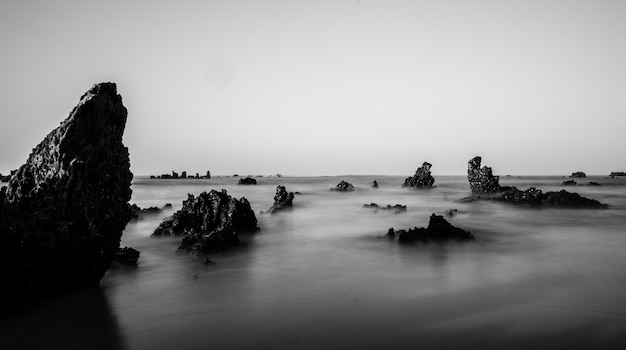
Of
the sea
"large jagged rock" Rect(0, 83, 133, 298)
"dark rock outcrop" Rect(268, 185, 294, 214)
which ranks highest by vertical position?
"large jagged rock" Rect(0, 83, 133, 298)

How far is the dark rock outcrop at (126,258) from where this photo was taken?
10828 mm

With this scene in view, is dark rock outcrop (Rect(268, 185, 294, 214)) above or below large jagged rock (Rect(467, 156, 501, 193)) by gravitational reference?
below

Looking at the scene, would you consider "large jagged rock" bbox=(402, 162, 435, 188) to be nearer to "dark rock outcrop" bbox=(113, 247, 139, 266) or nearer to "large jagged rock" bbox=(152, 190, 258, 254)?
"large jagged rock" bbox=(152, 190, 258, 254)

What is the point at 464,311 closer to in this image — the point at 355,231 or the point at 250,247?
the point at 250,247

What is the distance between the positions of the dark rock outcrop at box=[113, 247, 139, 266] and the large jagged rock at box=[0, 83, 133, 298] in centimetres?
231

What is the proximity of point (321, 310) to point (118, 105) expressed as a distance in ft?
22.3

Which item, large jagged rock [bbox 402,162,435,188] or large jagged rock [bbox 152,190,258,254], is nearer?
large jagged rock [bbox 152,190,258,254]

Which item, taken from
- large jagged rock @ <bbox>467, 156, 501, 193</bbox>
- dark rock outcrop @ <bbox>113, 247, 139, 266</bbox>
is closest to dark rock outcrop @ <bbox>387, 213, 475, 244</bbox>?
dark rock outcrop @ <bbox>113, 247, 139, 266</bbox>

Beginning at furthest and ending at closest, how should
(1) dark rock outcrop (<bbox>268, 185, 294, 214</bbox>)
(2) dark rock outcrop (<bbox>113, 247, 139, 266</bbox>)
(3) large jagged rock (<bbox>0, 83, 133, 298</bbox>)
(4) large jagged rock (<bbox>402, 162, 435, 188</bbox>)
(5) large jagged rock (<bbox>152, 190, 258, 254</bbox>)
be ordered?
1. (4) large jagged rock (<bbox>402, 162, 435, 188</bbox>)
2. (1) dark rock outcrop (<bbox>268, 185, 294, 214</bbox>)
3. (5) large jagged rock (<bbox>152, 190, 258, 254</bbox>)
4. (2) dark rock outcrop (<bbox>113, 247, 139, 266</bbox>)
5. (3) large jagged rock (<bbox>0, 83, 133, 298</bbox>)

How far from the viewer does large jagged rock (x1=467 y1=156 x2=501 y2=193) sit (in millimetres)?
42406

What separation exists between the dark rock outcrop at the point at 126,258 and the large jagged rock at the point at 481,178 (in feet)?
132

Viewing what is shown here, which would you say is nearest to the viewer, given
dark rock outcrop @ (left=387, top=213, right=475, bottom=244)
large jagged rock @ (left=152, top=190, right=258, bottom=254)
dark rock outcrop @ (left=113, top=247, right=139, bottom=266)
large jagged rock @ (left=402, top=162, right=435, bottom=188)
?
dark rock outcrop @ (left=113, top=247, right=139, bottom=266)

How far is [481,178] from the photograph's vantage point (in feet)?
148

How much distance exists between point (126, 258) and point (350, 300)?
7.25 m
